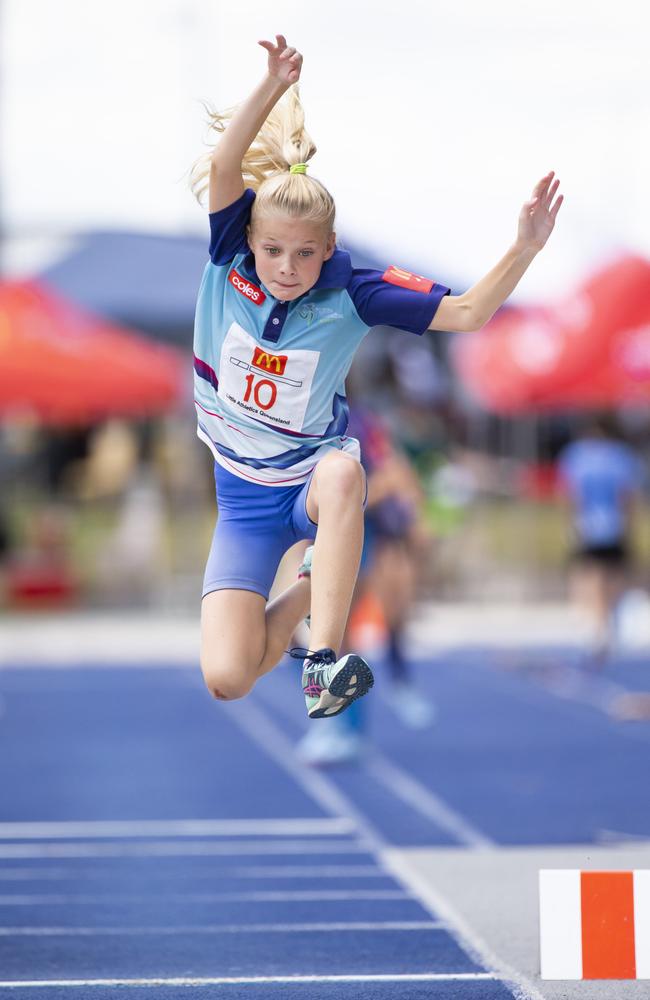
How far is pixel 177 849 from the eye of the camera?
24.9ft

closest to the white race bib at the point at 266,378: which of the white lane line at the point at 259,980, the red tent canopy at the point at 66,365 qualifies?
the white lane line at the point at 259,980

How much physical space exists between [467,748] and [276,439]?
19.2 feet

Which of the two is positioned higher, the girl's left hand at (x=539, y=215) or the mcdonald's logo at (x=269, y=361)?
the girl's left hand at (x=539, y=215)

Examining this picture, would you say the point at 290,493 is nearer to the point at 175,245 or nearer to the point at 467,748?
the point at 467,748

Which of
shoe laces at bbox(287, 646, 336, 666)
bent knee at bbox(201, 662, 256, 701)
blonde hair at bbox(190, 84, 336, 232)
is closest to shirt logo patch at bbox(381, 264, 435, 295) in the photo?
blonde hair at bbox(190, 84, 336, 232)

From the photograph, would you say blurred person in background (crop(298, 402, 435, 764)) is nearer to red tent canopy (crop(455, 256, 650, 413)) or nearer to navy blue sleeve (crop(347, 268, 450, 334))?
navy blue sleeve (crop(347, 268, 450, 334))

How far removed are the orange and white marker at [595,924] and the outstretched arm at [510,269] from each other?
5.24ft

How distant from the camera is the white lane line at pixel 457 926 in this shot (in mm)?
4984

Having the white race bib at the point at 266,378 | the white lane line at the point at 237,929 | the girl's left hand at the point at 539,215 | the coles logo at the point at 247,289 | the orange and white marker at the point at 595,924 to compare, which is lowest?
the white lane line at the point at 237,929

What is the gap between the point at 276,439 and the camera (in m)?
5.15

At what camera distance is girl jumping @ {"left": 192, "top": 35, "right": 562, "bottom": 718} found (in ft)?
15.8

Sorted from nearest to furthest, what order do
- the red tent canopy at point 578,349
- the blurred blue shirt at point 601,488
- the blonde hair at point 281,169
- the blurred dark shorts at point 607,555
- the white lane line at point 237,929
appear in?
the blonde hair at point 281,169 < the white lane line at point 237,929 < the blurred blue shirt at point 601,488 < the blurred dark shorts at point 607,555 < the red tent canopy at point 578,349

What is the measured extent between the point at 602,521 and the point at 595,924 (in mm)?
9238

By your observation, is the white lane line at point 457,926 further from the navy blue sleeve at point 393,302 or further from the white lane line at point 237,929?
the navy blue sleeve at point 393,302
